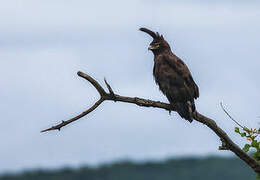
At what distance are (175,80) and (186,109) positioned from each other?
1195mm

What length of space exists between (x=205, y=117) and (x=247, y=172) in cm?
10786

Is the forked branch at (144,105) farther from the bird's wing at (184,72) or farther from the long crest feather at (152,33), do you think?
the long crest feather at (152,33)

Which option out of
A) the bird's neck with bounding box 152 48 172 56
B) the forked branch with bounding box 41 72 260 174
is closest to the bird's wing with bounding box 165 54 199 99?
the bird's neck with bounding box 152 48 172 56

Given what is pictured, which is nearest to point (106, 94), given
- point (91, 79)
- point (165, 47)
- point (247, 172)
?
point (91, 79)

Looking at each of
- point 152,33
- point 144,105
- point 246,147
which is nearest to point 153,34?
point 152,33

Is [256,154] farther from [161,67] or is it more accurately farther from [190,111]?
[161,67]

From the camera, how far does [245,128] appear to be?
1223 cm

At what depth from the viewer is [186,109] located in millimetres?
14484

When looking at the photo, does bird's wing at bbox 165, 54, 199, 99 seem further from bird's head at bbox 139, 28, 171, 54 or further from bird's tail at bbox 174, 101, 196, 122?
bird's head at bbox 139, 28, 171, 54

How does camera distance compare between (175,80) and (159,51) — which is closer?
(175,80)

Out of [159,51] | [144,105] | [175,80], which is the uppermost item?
[159,51]

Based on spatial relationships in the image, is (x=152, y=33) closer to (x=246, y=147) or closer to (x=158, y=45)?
(x=158, y=45)

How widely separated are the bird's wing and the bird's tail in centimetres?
39

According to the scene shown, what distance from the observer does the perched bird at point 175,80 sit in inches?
587
